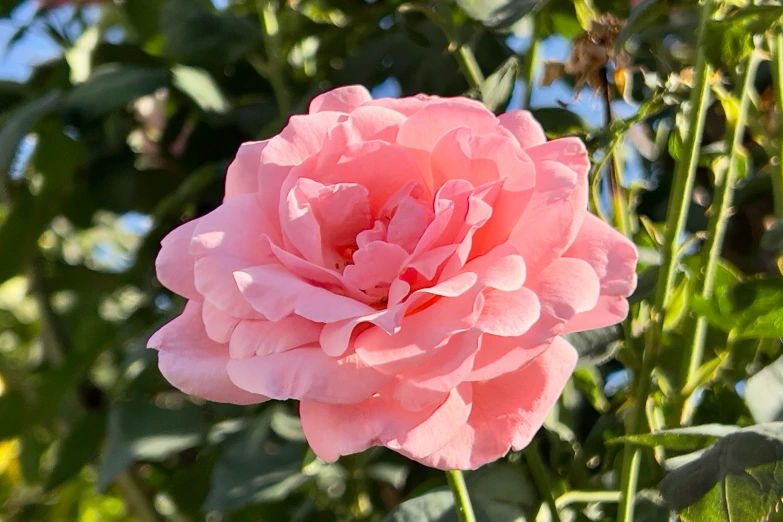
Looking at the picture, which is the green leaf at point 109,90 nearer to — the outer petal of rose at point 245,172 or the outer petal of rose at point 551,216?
the outer petal of rose at point 245,172

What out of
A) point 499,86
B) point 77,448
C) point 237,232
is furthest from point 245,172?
point 77,448

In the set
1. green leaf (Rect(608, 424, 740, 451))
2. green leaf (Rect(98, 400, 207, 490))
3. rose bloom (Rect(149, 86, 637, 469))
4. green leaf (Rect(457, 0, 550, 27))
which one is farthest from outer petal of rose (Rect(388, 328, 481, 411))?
green leaf (Rect(98, 400, 207, 490))

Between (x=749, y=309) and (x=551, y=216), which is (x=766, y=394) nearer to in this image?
(x=749, y=309)

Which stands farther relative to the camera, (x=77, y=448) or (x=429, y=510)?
(x=77, y=448)

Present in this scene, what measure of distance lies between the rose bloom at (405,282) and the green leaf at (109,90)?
28 cm

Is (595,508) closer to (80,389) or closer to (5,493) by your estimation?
(80,389)

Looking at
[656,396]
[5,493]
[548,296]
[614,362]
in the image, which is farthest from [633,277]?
[5,493]

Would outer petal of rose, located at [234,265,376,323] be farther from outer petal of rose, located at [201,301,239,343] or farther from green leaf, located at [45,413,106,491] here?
green leaf, located at [45,413,106,491]

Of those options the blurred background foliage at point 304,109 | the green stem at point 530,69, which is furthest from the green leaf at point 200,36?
the green stem at point 530,69

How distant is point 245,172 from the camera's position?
323mm

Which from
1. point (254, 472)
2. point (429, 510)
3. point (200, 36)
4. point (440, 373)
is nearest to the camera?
point (440, 373)

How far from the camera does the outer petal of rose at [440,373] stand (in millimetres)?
241

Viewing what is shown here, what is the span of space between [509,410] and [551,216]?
0.23 feet

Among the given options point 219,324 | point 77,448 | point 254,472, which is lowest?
point 77,448
